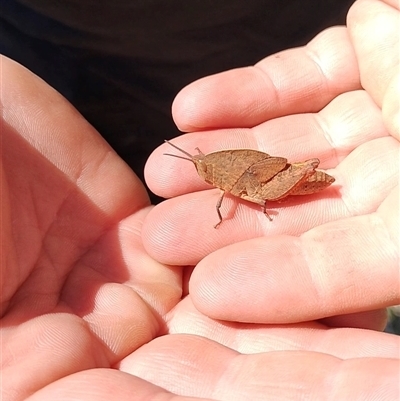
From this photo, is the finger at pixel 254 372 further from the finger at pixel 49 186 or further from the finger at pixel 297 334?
the finger at pixel 49 186

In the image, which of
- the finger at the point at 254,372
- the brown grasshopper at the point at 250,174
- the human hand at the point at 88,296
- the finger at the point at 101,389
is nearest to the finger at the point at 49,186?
the human hand at the point at 88,296

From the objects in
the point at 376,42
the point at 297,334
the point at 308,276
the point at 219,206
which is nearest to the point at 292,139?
the point at 219,206

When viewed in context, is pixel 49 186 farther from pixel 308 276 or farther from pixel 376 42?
pixel 376 42

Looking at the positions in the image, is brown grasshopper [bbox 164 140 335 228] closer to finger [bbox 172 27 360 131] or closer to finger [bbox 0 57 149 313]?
finger [bbox 172 27 360 131]

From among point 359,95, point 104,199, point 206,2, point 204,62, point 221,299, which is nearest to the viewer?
point 221,299

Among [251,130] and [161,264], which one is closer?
[161,264]

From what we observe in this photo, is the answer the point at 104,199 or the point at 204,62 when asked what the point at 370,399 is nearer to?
the point at 104,199

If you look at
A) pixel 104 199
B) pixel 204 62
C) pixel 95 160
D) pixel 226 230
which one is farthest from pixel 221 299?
pixel 204 62
